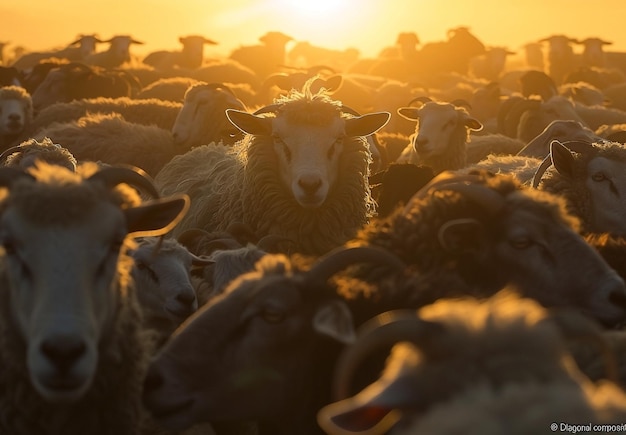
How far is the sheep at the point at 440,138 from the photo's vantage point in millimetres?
9805

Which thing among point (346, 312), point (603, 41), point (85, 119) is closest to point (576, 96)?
point (85, 119)

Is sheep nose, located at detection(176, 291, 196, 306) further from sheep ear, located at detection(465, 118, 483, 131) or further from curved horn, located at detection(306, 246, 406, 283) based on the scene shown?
sheep ear, located at detection(465, 118, 483, 131)

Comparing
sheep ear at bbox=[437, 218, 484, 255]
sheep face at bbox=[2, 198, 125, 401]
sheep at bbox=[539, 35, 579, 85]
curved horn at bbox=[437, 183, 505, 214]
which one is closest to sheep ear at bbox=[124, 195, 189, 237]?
sheep face at bbox=[2, 198, 125, 401]

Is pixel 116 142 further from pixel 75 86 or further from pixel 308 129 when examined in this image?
pixel 75 86

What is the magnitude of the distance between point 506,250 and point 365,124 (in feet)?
10.6

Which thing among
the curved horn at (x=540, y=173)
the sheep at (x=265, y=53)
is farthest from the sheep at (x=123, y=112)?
the sheep at (x=265, y=53)

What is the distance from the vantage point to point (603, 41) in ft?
96.2

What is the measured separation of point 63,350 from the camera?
11.0ft

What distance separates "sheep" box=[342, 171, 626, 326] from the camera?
421cm

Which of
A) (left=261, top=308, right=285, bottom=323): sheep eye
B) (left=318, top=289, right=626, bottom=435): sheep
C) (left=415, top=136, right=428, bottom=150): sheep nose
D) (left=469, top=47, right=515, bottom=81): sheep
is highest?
(left=318, top=289, right=626, bottom=435): sheep

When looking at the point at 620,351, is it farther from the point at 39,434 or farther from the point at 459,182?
the point at 39,434

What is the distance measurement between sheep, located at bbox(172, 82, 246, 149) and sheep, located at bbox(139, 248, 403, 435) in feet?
22.6

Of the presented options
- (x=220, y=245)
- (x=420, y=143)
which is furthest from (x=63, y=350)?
(x=420, y=143)

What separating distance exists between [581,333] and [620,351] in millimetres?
Answer: 959
